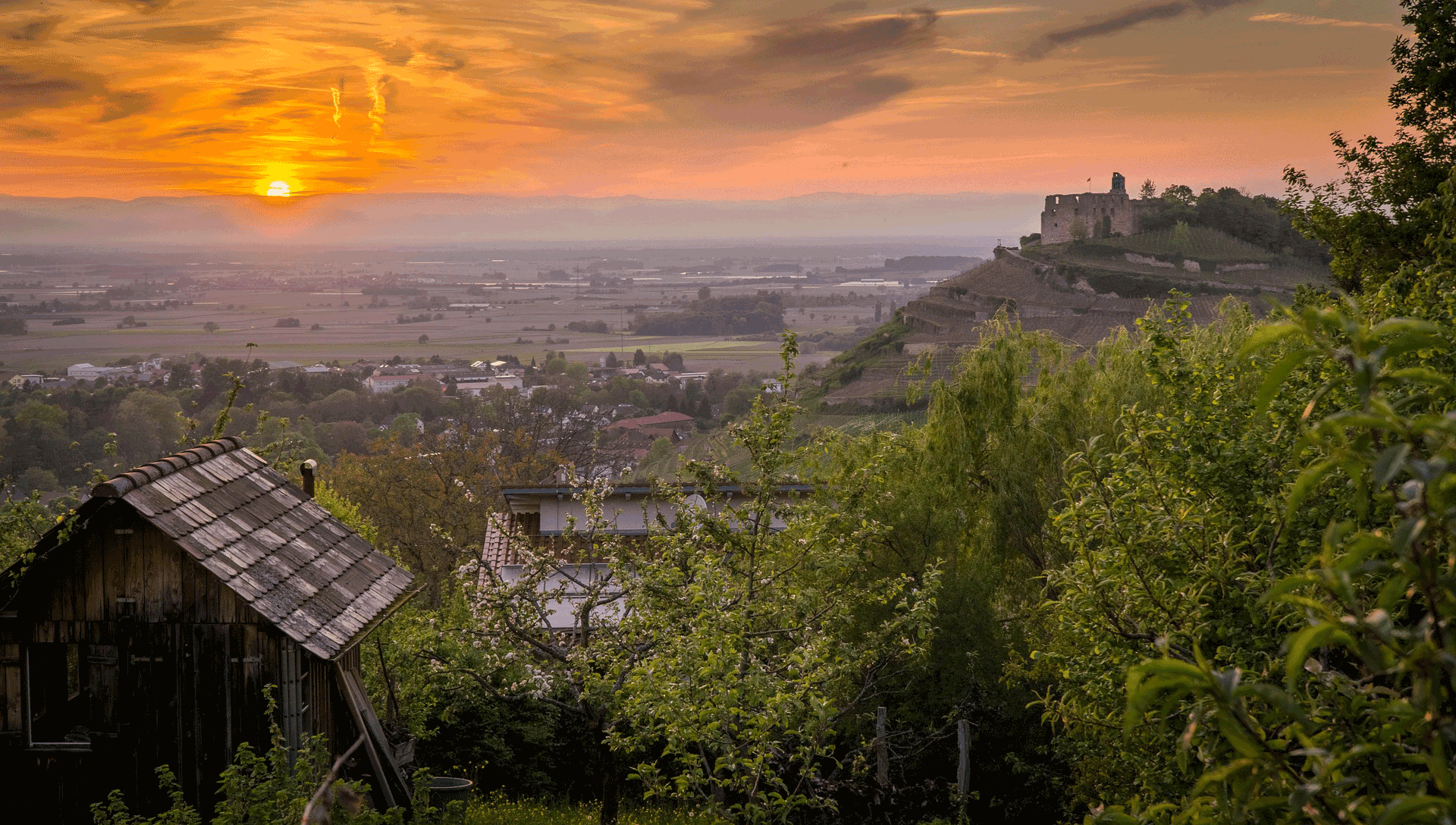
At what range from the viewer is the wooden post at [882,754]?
15.4 meters

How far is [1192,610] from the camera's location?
25.9ft

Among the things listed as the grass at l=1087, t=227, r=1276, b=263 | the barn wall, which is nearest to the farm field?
the grass at l=1087, t=227, r=1276, b=263

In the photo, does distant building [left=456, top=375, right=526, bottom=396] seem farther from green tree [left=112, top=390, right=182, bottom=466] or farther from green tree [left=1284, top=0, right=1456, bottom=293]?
green tree [left=1284, top=0, right=1456, bottom=293]

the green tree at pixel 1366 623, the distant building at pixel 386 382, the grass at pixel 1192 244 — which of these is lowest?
the distant building at pixel 386 382

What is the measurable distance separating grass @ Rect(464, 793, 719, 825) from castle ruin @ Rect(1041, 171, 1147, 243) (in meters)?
120

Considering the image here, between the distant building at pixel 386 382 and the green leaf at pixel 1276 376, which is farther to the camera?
the distant building at pixel 386 382

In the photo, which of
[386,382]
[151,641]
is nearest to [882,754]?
[151,641]

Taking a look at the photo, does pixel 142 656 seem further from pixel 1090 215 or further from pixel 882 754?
pixel 1090 215

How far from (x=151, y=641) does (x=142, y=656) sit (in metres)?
0.17

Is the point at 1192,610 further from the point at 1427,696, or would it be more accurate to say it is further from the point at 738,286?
the point at 738,286

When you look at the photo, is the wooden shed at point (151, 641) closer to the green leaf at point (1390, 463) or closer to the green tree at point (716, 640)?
the green tree at point (716, 640)

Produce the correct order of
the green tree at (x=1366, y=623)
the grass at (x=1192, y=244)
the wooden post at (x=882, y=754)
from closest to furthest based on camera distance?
the green tree at (x=1366, y=623) → the wooden post at (x=882, y=754) → the grass at (x=1192, y=244)

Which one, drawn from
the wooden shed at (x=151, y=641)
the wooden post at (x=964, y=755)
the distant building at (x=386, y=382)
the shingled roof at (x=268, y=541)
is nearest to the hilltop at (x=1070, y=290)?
the distant building at (x=386, y=382)

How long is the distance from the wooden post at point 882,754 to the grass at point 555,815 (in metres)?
2.61
